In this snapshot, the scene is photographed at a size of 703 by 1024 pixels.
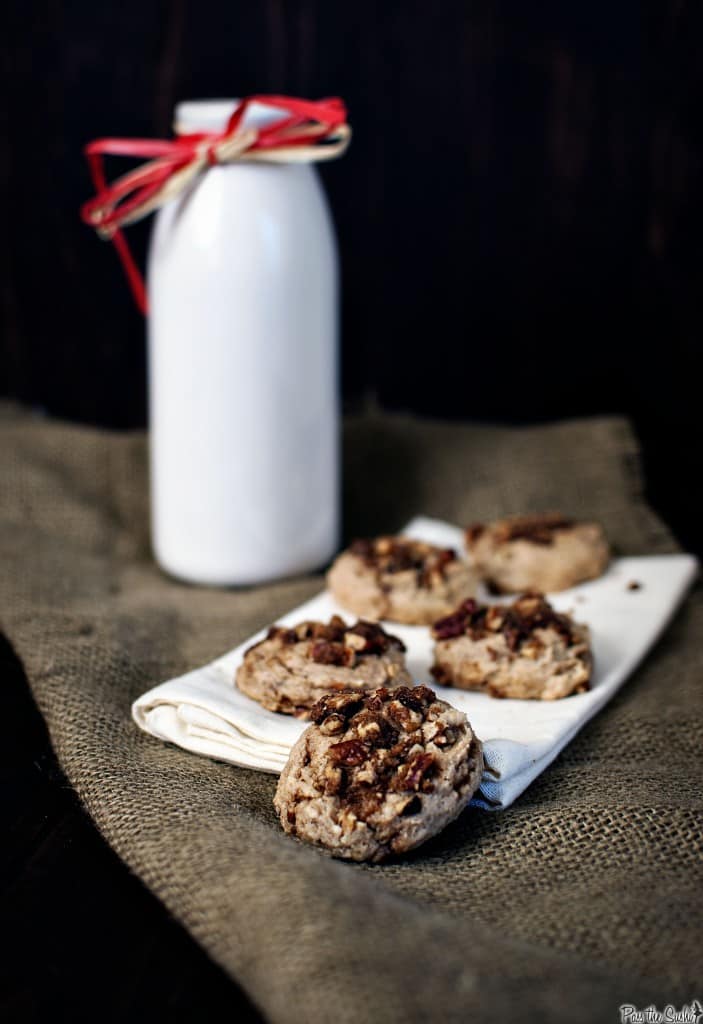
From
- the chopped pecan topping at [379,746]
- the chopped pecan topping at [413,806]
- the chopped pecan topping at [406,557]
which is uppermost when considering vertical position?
the chopped pecan topping at [379,746]

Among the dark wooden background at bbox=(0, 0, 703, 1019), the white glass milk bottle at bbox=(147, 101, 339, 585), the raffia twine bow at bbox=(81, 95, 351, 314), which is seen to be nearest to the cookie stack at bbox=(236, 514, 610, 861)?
the white glass milk bottle at bbox=(147, 101, 339, 585)

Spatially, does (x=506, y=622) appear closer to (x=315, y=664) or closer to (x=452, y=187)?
(x=315, y=664)

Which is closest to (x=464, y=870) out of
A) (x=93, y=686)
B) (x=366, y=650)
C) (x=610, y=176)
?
(x=366, y=650)

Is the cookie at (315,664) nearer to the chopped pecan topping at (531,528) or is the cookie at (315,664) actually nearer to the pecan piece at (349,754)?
the pecan piece at (349,754)

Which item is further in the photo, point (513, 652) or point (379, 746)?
point (513, 652)

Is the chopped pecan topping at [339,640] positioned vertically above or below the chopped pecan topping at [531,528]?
above

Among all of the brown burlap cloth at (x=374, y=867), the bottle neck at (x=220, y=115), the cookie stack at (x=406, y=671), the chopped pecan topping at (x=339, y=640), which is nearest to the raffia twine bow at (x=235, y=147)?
the bottle neck at (x=220, y=115)

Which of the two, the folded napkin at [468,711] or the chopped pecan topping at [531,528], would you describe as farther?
the chopped pecan topping at [531,528]

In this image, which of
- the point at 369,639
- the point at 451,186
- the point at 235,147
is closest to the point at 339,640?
the point at 369,639
